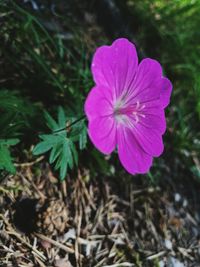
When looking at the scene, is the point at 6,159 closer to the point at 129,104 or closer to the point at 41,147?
the point at 41,147

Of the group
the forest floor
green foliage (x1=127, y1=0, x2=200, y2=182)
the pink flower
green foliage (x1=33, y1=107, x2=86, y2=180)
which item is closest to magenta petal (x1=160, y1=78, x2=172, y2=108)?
the pink flower

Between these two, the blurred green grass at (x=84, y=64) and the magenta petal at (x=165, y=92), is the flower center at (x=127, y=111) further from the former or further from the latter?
the blurred green grass at (x=84, y=64)

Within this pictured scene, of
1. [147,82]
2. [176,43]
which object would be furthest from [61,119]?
[176,43]

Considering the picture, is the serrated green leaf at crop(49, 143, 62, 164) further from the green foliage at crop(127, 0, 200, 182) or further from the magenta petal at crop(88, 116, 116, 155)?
the green foliage at crop(127, 0, 200, 182)

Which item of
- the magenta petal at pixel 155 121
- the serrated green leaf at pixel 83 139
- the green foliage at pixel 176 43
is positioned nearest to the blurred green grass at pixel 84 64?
the green foliage at pixel 176 43

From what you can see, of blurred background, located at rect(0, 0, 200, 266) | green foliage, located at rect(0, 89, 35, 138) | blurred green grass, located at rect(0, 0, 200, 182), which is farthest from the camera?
blurred green grass, located at rect(0, 0, 200, 182)

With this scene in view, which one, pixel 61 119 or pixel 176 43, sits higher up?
pixel 61 119

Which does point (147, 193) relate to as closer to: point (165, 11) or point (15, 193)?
point (15, 193)
